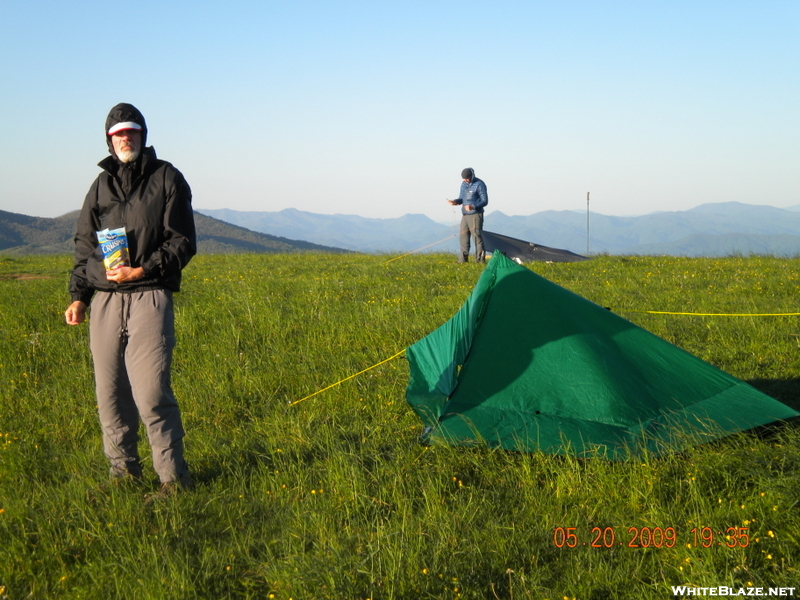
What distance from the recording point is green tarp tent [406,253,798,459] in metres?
4.32

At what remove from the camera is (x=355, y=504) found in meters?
3.71

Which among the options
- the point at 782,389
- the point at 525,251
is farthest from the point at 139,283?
the point at 525,251

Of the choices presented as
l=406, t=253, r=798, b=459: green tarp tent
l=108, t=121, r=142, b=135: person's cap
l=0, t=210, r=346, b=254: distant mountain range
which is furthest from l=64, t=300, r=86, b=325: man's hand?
l=0, t=210, r=346, b=254: distant mountain range

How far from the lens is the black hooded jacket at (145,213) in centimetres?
387

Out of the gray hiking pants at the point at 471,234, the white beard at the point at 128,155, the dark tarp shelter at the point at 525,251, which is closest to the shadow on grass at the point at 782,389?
the white beard at the point at 128,155

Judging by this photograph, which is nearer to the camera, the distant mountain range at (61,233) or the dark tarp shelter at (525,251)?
the dark tarp shelter at (525,251)

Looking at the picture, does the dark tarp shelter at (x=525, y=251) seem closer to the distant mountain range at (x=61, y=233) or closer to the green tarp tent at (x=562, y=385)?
the green tarp tent at (x=562, y=385)

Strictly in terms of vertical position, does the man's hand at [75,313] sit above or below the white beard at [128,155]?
below

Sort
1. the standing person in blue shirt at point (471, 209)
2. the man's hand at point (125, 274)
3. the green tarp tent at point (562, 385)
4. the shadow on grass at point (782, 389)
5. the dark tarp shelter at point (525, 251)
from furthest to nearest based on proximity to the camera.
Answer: the dark tarp shelter at point (525, 251) → the standing person in blue shirt at point (471, 209) → the shadow on grass at point (782, 389) → the green tarp tent at point (562, 385) → the man's hand at point (125, 274)

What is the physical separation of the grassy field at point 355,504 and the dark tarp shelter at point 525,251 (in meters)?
8.84

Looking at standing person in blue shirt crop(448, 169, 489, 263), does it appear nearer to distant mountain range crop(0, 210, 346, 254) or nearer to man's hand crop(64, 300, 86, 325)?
man's hand crop(64, 300, 86, 325)

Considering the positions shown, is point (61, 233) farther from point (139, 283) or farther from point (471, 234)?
point (139, 283)

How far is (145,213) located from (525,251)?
13.2 m

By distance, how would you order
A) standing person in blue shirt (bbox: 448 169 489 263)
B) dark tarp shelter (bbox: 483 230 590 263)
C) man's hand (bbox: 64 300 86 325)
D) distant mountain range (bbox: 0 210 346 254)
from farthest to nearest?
1. distant mountain range (bbox: 0 210 346 254)
2. dark tarp shelter (bbox: 483 230 590 263)
3. standing person in blue shirt (bbox: 448 169 489 263)
4. man's hand (bbox: 64 300 86 325)
